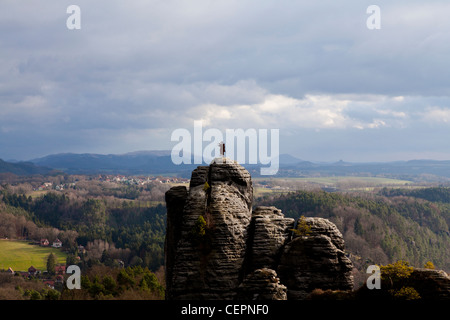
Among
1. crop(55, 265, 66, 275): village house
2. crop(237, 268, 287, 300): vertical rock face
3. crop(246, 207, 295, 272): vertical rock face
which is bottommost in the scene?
crop(55, 265, 66, 275): village house

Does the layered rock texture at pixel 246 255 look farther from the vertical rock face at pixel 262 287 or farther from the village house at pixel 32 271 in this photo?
the village house at pixel 32 271

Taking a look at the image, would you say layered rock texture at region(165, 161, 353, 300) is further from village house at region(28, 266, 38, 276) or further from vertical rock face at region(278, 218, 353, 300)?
village house at region(28, 266, 38, 276)

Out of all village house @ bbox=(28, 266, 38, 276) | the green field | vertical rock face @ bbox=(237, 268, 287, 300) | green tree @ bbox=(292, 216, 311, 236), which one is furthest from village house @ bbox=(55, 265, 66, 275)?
vertical rock face @ bbox=(237, 268, 287, 300)

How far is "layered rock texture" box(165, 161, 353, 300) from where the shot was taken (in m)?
33.6

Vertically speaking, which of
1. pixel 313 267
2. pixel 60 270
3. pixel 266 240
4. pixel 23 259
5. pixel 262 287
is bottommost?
pixel 60 270

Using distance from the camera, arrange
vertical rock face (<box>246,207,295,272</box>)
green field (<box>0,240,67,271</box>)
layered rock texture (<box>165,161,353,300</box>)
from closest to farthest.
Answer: layered rock texture (<box>165,161,353,300</box>) → vertical rock face (<box>246,207,295,272</box>) → green field (<box>0,240,67,271</box>)

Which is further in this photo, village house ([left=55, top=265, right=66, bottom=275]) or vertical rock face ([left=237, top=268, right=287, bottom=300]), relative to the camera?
village house ([left=55, top=265, right=66, bottom=275])

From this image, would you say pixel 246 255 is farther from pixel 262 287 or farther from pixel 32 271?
pixel 32 271

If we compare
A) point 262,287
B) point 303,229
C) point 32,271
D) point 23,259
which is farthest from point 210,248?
point 23,259

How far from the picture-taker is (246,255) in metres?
36.0

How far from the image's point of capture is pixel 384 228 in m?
195

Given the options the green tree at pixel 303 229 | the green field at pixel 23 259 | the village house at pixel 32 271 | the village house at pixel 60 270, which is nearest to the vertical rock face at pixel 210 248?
the green tree at pixel 303 229
